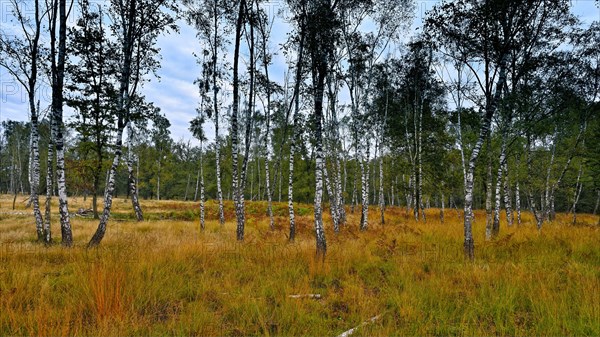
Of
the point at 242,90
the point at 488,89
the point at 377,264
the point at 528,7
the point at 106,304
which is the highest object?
Answer: the point at 242,90

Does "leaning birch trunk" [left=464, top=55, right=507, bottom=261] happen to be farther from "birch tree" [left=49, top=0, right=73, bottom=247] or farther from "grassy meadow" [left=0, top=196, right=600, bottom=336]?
"birch tree" [left=49, top=0, right=73, bottom=247]

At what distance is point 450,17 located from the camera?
7.50 meters

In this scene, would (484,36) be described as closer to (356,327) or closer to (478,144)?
(478,144)

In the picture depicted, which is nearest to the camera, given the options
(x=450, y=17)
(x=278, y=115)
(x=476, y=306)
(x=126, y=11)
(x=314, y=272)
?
(x=476, y=306)

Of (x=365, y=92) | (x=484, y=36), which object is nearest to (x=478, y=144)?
(x=484, y=36)

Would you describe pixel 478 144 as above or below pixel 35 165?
above

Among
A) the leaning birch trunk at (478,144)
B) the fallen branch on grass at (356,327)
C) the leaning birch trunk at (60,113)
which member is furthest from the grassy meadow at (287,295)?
the leaning birch trunk at (60,113)

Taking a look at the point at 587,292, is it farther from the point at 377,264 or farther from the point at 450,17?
the point at 450,17

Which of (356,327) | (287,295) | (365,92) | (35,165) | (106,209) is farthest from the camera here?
(365,92)

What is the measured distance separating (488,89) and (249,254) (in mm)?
8304

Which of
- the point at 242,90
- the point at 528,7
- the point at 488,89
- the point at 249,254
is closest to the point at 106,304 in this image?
the point at 249,254

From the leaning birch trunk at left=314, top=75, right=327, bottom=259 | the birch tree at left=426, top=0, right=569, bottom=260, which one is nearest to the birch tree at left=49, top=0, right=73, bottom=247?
the leaning birch trunk at left=314, top=75, right=327, bottom=259

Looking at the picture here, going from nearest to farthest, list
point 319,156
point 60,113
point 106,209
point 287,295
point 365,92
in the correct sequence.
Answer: point 287,295, point 319,156, point 60,113, point 106,209, point 365,92

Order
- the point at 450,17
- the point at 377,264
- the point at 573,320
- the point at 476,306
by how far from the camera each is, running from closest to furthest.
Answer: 1. the point at 573,320
2. the point at 476,306
3. the point at 377,264
4. the point at 450,17
